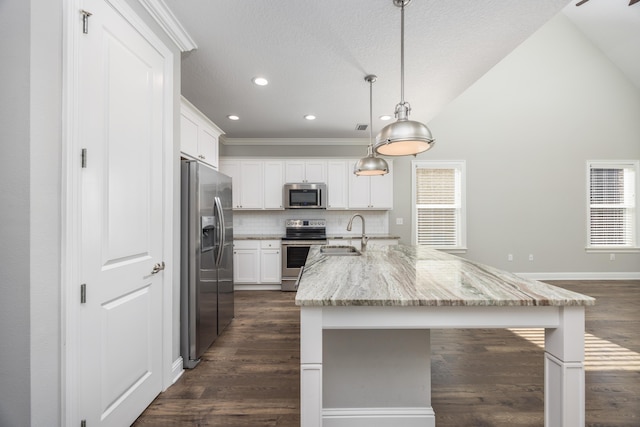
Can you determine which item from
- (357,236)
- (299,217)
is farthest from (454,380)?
(299,217)

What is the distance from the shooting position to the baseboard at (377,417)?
153 cm

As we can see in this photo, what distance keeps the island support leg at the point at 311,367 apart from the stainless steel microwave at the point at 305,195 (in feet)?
12.0

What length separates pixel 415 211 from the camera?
204 inches

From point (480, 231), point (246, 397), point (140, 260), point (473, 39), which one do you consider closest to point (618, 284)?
point (480, 231)

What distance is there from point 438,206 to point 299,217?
261 centimetres

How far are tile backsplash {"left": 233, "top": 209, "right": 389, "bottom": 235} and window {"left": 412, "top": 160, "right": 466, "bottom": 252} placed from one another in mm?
731

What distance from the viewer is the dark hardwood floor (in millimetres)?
1680

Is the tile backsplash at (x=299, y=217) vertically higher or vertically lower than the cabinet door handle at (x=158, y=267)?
higher

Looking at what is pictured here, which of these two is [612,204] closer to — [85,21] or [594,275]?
[594,275]

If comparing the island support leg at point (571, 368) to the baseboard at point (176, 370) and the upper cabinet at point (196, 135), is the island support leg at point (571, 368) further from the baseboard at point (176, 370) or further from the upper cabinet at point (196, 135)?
the upper cabinet at point (196, 135)

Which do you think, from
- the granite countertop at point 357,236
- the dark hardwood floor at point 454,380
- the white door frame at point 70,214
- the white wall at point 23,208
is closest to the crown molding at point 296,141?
the granite countertop at point 357,236

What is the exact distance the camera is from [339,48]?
225 centimetres

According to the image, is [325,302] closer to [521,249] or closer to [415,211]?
[415,211]

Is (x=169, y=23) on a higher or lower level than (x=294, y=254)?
higher
